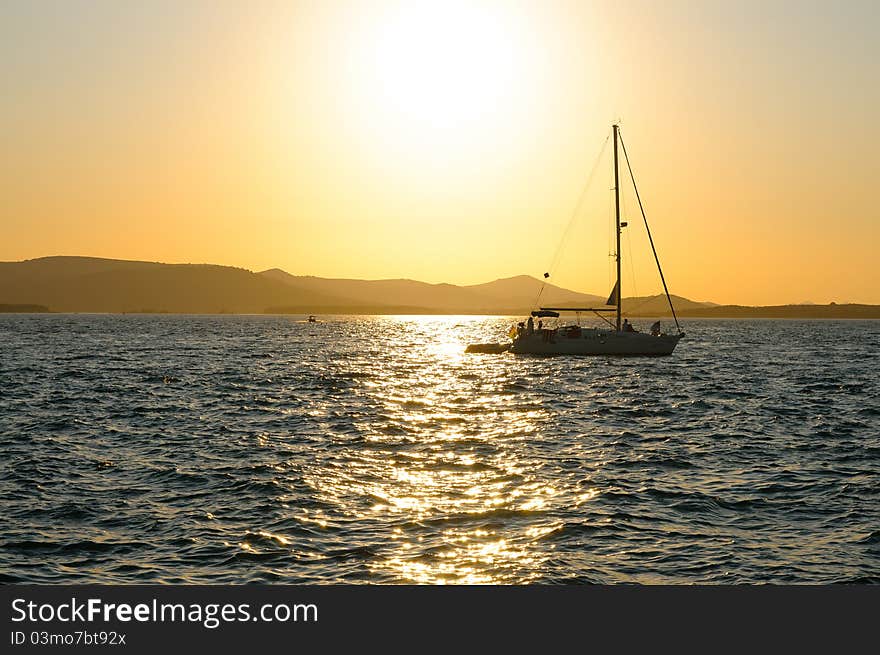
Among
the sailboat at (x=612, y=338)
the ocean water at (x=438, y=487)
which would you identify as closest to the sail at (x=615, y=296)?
the sailboat at (x=612, y=338)

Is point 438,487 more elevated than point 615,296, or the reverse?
point 615,296

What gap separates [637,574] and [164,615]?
810cm

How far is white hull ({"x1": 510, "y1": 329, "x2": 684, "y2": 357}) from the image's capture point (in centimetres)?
6931

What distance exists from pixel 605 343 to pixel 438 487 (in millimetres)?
52126

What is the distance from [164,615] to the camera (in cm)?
744

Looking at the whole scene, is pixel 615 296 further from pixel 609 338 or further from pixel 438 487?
pixel 438 487

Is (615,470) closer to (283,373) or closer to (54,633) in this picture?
(54,633)

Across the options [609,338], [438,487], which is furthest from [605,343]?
[438,487]

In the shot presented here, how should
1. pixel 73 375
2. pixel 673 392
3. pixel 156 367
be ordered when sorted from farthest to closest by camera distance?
pixel 156 367 < pixel 73 375 < pixel 673 392

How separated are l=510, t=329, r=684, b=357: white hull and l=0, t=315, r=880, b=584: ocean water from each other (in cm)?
2580

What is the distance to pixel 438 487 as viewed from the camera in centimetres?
1944

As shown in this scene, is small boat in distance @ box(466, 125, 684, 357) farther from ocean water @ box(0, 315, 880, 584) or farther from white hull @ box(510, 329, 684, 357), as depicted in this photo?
ocean water @ box(0, 315, 880, 584)

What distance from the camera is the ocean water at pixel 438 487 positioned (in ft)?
44.7

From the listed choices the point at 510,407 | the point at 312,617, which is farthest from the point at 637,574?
the point at 510,407
